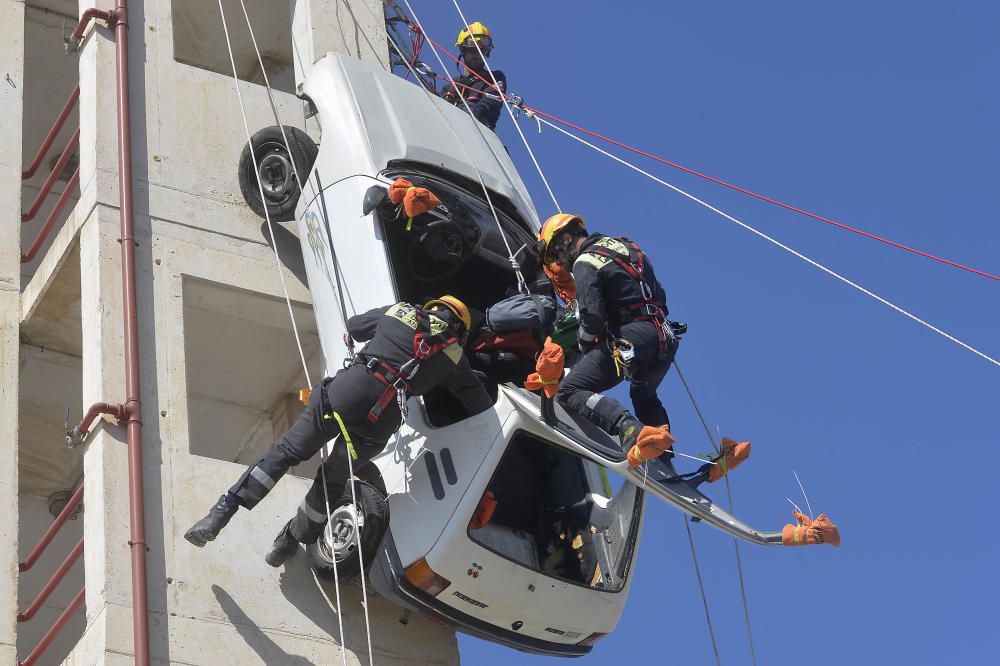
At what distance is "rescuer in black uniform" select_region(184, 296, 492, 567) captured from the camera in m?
10.5

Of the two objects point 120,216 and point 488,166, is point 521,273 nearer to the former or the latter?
point 488,166

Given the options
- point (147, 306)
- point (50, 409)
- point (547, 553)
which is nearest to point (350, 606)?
point (547, 553)

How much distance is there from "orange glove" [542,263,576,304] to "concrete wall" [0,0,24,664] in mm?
3830

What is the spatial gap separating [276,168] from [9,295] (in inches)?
86.1

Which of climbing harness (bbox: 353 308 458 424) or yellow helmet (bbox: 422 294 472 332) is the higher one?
yellow helmet (bbox: 422 294 472 332)

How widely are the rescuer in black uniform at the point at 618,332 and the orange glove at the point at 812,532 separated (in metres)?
1.31

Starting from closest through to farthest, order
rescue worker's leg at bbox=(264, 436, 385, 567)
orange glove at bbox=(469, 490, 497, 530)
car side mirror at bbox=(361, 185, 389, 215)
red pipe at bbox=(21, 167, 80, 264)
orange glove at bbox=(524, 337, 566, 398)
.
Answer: orange glove at bbox=(524, 337, 566, 398)
orange glove at bbox=(469, 490, 497, 530)
rescue worker's leg at bbox=(264, 436, 385, 567)
car side mirror at bbox=(361, 185, 389, 215)
red pipe at bbox=(21, 167, 80, 264)

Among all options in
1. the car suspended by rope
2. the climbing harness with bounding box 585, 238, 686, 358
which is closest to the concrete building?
the car suspended by rope

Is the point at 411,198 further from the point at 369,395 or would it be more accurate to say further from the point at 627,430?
the point at 627,430

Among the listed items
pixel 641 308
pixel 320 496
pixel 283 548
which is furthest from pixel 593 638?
pixel 641 308

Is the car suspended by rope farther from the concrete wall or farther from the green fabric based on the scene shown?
the concrete wall

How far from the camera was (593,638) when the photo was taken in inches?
444

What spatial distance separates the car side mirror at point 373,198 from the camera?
11.7m

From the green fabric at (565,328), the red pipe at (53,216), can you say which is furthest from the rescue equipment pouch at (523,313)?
the red pipe at (53,216)
